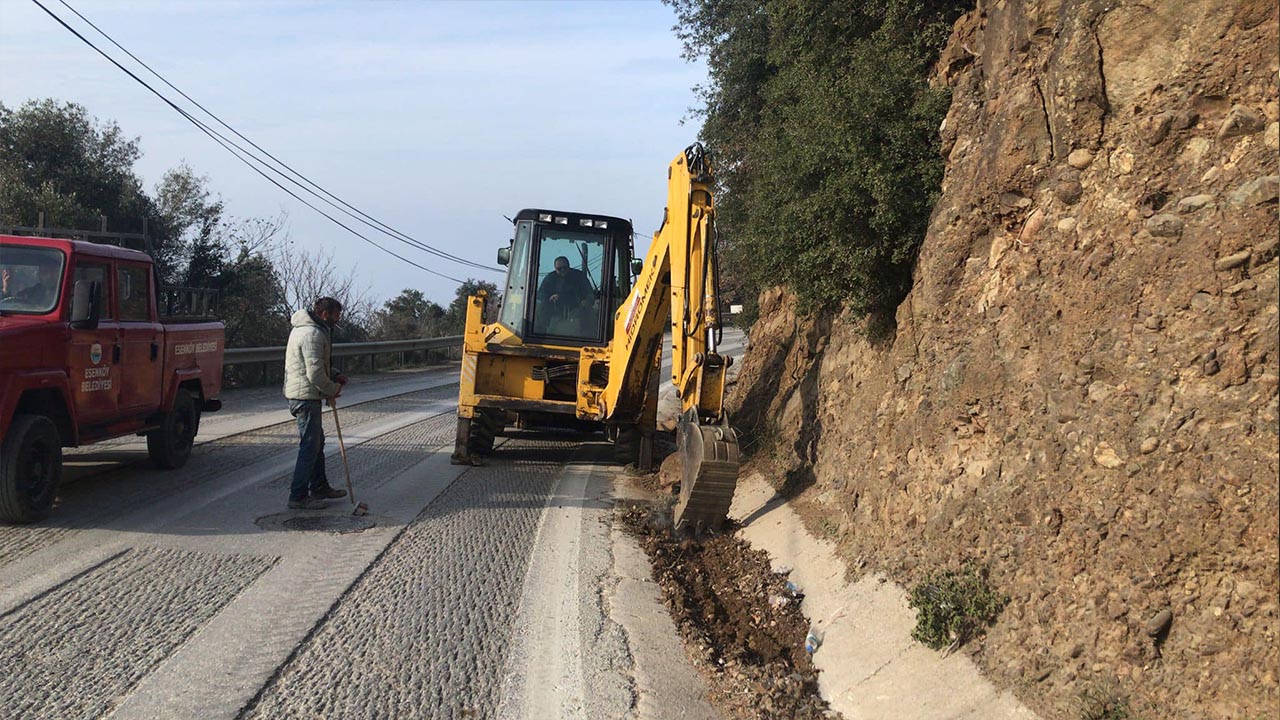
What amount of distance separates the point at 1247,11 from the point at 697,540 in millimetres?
5216

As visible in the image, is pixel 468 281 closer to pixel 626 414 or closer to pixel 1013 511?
pixel 626 414

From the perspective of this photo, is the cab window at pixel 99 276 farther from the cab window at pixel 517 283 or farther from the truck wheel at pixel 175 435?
the cab window at pixel 517 283

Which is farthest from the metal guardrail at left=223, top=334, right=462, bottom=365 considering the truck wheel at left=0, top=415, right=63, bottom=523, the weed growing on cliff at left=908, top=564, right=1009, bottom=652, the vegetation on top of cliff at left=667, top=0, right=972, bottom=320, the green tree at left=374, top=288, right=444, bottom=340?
the weed growing on cliff at left=908, top=564, right=1009, bottom=652

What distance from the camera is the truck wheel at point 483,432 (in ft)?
38.0

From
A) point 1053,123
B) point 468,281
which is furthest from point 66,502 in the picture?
point 468,281

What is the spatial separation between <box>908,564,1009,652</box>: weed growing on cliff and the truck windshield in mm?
7367

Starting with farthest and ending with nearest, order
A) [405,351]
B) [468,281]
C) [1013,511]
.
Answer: [468,281] → [405,351] → [1013,511]

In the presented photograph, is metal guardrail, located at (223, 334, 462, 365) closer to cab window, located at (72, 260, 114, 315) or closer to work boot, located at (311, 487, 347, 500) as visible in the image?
cab window, located at (72, 260, 114, 315)

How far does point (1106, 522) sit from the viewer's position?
4273mm

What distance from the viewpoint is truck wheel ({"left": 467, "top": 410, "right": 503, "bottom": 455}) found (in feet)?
38.0

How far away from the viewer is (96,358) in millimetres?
8320

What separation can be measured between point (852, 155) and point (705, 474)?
2946 millimetres

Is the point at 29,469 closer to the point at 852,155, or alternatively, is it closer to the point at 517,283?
the point at 517,283

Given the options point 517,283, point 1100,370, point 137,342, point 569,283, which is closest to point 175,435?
point 137,342
